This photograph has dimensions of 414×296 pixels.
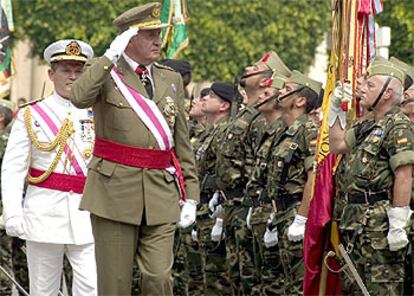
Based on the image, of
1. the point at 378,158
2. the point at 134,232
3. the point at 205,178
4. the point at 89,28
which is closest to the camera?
the point at 134,232

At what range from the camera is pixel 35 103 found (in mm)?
11438

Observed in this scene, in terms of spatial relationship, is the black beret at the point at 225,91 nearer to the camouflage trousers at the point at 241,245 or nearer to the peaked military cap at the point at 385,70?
the camouflage trousers at the point at 241,245

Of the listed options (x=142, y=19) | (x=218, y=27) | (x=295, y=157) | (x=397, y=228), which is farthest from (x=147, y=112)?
(x=218, y=27)

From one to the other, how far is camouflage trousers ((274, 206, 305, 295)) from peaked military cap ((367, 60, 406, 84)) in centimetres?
179

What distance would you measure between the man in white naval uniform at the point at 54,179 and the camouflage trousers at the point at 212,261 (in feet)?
10.6

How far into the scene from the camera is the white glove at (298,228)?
40.5 feet

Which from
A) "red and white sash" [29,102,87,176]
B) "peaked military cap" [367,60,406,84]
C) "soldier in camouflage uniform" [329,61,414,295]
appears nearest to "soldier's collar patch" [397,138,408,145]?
"soldier in camouflage uniform" [329,61,414,295]

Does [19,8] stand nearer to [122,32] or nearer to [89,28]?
[89,28]

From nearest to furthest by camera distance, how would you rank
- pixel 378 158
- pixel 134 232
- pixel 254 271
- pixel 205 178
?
1. pixel 134 232
2. pixel 378 158
3. pixel 254 271
4. pixel 205 178

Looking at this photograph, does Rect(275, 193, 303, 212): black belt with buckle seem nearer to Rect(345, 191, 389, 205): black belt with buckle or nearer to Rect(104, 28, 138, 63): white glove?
Rect(345, 191, 389, 205): black belt with buckle

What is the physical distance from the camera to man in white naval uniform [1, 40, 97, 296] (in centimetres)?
1109

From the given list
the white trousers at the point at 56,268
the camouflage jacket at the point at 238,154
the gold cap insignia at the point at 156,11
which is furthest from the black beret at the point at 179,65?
the gold cap insignia at the point at 156,11

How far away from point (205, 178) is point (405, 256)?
12.1 ft

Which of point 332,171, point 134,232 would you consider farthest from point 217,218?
point 134,232
